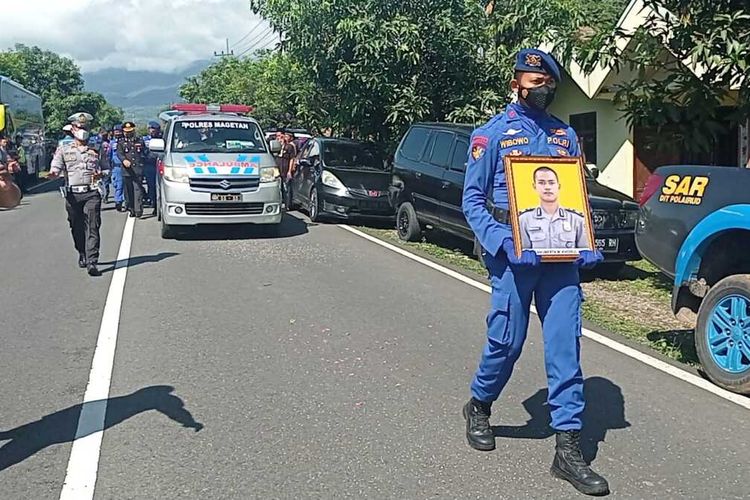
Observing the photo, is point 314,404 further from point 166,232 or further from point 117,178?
point 117,178

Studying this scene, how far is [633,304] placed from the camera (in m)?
8.80

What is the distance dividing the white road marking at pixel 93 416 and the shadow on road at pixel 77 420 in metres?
0.02

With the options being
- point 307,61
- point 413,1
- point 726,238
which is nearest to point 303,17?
point 307,61

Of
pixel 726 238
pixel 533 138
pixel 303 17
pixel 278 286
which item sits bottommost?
pixel 278 286

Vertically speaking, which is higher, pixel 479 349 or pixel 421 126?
pixel 421 126

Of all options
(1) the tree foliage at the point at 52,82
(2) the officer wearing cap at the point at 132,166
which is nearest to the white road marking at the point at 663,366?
(2) the officer wearing cap at the point at 132,166

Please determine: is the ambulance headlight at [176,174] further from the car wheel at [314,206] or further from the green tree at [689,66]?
the green tree at [689,66]

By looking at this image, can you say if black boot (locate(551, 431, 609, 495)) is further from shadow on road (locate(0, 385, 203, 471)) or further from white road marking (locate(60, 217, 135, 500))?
white road marking (locate(60, 217, 135, 500))

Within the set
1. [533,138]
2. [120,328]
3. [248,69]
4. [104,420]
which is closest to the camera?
[533,138]

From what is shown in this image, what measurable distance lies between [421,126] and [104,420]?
854 cm

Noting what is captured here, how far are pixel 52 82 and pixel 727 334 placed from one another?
7282cm

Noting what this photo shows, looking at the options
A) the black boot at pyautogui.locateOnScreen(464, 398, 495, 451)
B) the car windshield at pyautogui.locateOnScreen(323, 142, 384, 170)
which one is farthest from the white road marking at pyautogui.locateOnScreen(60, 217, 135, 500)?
the car windshield at pyautogui.locateOnScreen(323, 142, 384, 170)

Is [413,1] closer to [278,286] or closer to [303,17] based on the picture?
[303,17]

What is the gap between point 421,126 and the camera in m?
12.8
